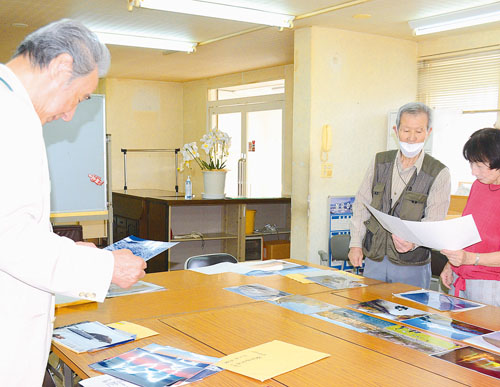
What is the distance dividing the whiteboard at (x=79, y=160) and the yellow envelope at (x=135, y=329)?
245 cm

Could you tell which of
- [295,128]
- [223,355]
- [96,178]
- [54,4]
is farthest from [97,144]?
[223,355]

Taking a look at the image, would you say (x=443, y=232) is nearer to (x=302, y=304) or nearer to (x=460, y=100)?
(x=302, y=304)

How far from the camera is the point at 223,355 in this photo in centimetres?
179

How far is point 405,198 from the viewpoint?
300cm

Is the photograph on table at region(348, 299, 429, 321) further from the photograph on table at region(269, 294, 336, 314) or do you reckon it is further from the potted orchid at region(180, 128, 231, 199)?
the potted orchid at region(180, 128, 231, 199)

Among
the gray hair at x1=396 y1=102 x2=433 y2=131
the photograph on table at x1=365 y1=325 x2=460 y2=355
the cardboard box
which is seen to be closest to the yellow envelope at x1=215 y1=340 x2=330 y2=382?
the photograph on table at x1=365 y1=325 x2=460 y2=355

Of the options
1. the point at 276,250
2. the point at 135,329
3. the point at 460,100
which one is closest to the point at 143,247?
the point at 135,329

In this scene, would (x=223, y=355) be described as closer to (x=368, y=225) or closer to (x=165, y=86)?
(x=368, y=225)

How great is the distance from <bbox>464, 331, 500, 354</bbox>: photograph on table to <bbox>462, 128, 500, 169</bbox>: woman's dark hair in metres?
0.86

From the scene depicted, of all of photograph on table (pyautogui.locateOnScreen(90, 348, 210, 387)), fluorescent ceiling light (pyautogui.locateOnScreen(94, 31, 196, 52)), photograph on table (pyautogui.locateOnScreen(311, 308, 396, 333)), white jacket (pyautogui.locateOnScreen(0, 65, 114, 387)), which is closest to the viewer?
white jacket (pyautogui.locateOnScreen(0, 65, 114, 387))

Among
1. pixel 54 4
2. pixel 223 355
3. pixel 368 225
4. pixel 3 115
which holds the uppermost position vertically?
pixel 54 4

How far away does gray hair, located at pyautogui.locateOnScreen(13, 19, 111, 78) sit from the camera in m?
1.40

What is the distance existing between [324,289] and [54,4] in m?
3.79

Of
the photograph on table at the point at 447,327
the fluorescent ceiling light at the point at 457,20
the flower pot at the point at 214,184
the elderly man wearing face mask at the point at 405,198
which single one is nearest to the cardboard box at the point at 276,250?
the flower pot at the point at 214,184
